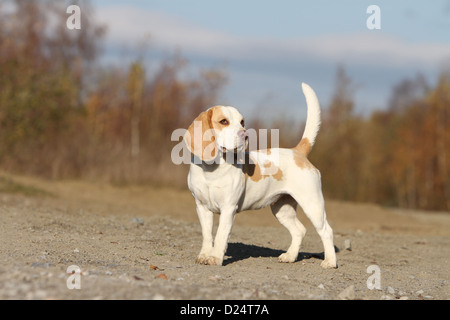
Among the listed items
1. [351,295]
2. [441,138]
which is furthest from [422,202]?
[351,295]

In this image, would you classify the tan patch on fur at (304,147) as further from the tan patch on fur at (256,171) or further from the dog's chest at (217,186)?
the dog's chest at (217,186)

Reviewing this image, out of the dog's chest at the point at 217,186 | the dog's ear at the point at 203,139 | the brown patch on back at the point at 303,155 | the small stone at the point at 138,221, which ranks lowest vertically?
the small stone at the point at 138,221

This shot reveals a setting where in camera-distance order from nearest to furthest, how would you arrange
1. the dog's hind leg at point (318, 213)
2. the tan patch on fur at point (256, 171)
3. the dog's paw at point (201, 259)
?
the dog's paw at point (201, 259) < the tan patch on fur at point (256, 171) < the dog's hind leg at point (318, 213)

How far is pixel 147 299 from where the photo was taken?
4004 mm

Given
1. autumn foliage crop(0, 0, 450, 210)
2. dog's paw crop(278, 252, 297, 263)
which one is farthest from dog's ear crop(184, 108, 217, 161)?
autumn foliage crop(0, 0, 450, 210)

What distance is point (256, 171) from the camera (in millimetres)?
6348

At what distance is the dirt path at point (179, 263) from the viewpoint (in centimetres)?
435

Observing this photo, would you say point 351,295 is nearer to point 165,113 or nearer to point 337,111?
point 165,113

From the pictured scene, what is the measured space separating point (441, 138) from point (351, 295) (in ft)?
88.5

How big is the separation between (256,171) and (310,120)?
114cm

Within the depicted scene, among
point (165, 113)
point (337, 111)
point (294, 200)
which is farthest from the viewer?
point (337, 111)

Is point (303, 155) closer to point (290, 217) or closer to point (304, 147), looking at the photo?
point (304, 147)

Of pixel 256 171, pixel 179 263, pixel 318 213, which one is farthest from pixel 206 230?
pixel 318 213

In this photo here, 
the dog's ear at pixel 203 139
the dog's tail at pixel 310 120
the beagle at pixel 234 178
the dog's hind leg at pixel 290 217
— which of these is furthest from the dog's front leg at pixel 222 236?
the dog's tail at pixel 310 120
